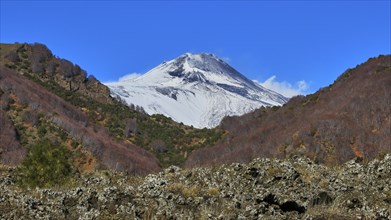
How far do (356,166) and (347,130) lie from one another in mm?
41745

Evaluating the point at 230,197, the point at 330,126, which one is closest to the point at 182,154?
the point at 330,126

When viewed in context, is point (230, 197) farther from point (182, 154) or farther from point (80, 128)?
point (182, 154)

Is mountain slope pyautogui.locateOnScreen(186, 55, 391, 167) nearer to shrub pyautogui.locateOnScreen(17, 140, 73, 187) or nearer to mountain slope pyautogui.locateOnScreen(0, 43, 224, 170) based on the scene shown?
mountain slope pyautogui.locateOnScreen(0, 43, 224, 170)

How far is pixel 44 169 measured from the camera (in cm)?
1844

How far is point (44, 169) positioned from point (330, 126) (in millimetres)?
41748

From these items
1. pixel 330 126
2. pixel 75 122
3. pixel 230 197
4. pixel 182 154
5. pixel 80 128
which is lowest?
pixel 230 197

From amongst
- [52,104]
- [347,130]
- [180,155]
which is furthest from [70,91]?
[347,130]

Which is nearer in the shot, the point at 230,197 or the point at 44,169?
the point at 230,197

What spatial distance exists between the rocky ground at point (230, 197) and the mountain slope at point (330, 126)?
31.9 meters

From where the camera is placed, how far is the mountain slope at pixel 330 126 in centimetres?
5047

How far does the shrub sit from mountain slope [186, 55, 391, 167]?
2818 cm

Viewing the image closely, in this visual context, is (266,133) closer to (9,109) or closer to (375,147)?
(375,147)

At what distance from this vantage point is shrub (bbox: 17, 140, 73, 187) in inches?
683

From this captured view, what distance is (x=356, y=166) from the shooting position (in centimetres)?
1329
